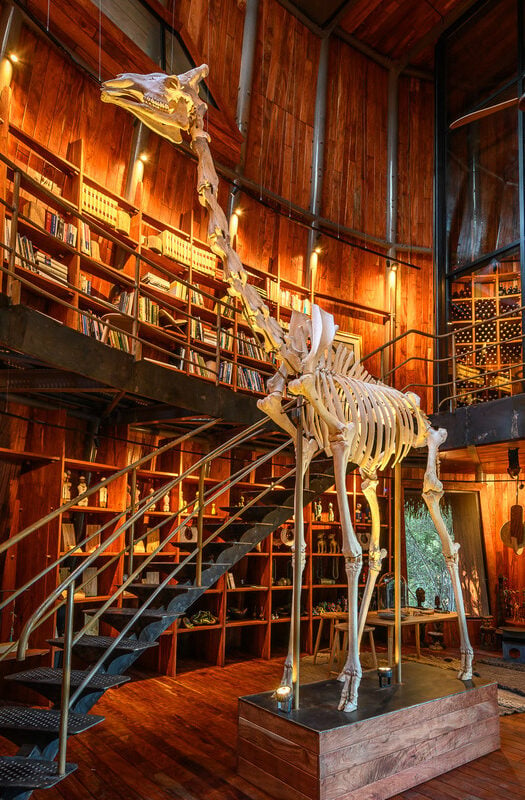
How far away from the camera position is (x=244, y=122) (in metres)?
7.56

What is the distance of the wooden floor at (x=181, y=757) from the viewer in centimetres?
334

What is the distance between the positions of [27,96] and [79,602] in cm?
446

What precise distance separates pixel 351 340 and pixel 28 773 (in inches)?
273

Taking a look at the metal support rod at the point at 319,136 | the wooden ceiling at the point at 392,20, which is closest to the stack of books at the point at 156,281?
the metal support rod at the point at 319,136

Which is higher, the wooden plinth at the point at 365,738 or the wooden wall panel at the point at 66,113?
the wooden wall panel at the point at 66,113

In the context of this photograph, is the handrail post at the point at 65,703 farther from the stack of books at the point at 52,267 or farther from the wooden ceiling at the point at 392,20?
the wooden ceiling at the point at 392,20

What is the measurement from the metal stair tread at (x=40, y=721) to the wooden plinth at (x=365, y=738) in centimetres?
102

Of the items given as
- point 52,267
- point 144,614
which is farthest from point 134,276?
point 144,614

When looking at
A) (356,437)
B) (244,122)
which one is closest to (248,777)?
(356,437)

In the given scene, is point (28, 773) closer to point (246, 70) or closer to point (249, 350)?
point (249, 350)

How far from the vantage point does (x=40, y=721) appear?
2803 millimetres

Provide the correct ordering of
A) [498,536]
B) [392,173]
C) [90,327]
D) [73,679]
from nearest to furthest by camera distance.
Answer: [73,679] < [90,327] < [498,536] < [392,173]

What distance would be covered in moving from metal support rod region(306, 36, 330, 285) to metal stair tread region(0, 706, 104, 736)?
6.83 meters

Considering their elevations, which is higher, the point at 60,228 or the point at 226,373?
the point at 60,228
